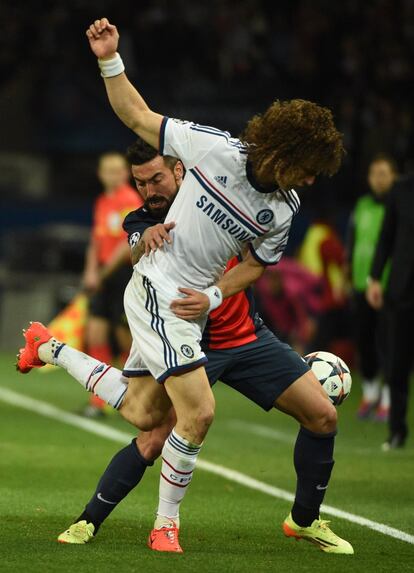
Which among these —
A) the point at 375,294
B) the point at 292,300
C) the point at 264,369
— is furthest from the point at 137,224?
the point at 292,300

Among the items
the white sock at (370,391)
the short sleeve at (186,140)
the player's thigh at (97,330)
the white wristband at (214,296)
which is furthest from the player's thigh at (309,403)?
the white sock at (370,391)

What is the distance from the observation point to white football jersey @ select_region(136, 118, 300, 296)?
616cm

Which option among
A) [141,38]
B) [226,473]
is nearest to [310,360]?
[226,473]

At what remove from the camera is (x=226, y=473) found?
9523 mm

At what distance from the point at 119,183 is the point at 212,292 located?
6.47 metres

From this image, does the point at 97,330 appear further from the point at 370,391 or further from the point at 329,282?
the point at 329,282

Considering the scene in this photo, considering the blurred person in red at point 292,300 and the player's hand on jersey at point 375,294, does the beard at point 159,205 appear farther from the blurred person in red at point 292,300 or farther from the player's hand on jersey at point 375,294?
the blurred person in red at point 292,300

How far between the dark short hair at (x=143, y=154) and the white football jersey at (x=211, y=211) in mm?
245

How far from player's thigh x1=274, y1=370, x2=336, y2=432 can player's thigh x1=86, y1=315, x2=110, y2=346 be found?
6.39 m

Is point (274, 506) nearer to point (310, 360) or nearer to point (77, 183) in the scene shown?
point (310, 360)

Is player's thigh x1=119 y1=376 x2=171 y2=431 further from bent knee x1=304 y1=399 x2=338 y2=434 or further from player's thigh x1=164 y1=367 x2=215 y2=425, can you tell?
bent knee x1=304 y1=399 x2=338 y2=434

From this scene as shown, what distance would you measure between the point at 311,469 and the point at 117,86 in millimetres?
1996

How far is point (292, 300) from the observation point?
1911cm

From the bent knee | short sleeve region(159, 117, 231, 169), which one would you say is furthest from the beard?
the bent knee
